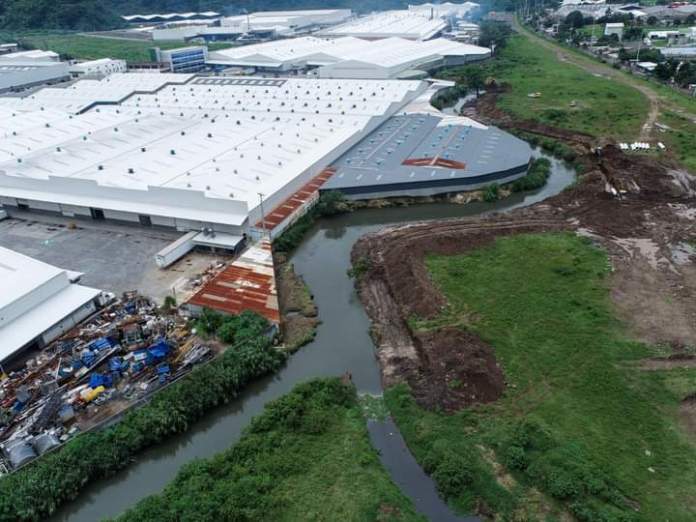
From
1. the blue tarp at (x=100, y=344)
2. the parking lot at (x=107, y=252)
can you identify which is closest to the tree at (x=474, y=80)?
the parking lot at (x=107, y=252)

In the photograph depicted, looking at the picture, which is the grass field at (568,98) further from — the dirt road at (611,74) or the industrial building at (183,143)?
the industrial building at (183,143)

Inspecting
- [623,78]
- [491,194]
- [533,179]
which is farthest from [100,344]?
[623,78]

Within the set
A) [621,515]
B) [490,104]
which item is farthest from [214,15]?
[621,515]

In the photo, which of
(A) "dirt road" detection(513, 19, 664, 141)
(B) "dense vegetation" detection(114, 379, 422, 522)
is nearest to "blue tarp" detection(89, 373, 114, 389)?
(B) "dense vegetation" detection(114, 379, 422, 522)

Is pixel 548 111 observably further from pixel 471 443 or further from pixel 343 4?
pixel 343 4

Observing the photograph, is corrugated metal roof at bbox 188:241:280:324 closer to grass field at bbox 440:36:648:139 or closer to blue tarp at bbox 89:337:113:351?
blue tarp at bbox 89:337:113:351

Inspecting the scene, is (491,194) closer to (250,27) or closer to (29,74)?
(29,74)
